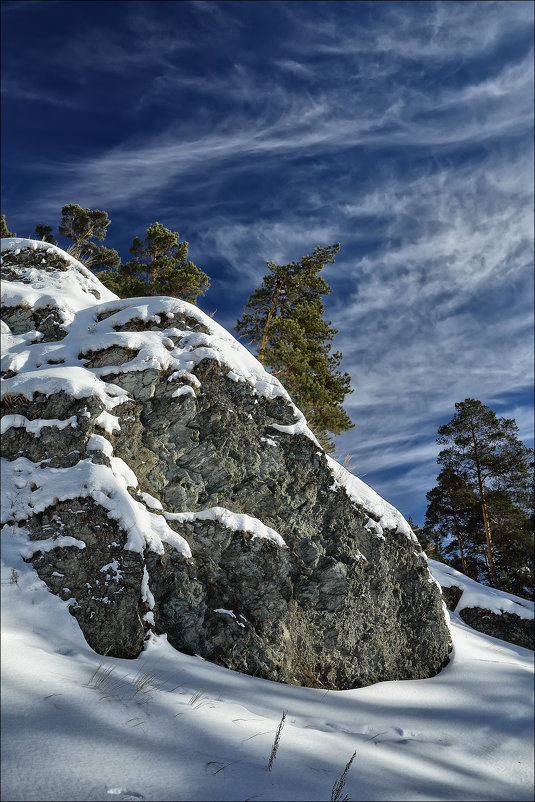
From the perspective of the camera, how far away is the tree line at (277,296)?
15.5 meters

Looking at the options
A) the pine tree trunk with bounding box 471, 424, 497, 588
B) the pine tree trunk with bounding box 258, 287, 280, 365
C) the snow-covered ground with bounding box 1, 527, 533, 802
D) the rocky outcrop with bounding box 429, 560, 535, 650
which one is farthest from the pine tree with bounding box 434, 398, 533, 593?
the snow-covered ground with bounding box 1, 527, 533, 802

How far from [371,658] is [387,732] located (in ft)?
8.58

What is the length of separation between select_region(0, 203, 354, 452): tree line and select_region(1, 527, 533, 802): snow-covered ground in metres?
9.74

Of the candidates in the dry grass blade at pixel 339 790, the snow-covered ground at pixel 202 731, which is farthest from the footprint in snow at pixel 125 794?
the dry grass blade at pixel 339 790

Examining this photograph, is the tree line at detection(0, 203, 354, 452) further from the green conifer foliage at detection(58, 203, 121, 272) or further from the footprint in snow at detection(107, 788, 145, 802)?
the footprint in snow at detection(107, 788, 145, 802)

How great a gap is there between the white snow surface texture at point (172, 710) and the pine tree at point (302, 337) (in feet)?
25.9

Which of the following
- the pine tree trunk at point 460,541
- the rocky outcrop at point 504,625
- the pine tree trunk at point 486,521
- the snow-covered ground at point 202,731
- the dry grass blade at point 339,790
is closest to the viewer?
the snow-covered ground at point 202,731

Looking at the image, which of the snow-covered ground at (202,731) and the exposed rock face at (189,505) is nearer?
the snow-covered ground at (202,731)

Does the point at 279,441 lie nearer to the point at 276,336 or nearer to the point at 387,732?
the point at 387,732

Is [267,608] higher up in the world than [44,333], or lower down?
lower down

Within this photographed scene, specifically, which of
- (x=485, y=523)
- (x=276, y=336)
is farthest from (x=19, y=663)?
(x=485, y=523)

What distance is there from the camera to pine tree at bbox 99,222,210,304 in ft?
61.4

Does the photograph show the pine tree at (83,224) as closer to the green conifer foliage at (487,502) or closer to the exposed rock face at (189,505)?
the exposed rock face at (189,505)

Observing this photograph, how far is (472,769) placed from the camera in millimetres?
3150
